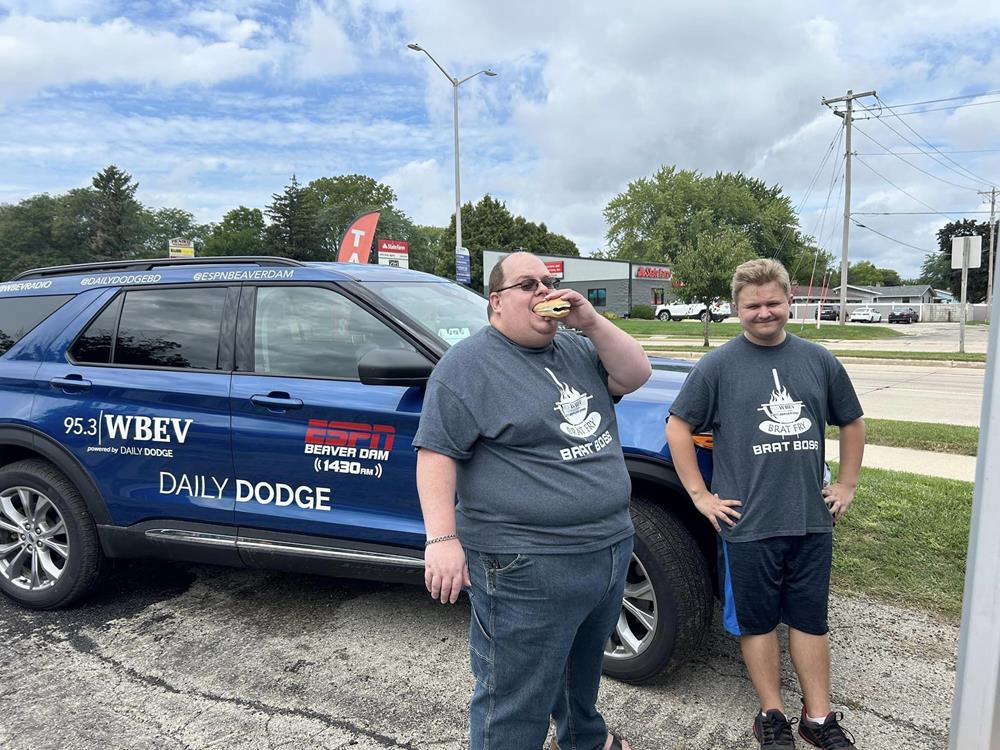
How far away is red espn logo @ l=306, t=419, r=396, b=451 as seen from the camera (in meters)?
2.94

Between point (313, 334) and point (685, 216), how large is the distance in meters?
68.1

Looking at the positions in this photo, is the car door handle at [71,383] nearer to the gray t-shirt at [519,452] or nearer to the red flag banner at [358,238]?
the gray t-shirt at [519,452]

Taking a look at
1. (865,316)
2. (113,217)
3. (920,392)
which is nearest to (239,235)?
(113,217)

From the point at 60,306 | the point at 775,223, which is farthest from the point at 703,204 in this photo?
the point at 60,306

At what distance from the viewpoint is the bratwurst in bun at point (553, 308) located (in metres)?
1.85

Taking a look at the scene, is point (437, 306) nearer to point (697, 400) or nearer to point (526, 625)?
point (697, 400)

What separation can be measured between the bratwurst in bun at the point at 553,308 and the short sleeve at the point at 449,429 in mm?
318

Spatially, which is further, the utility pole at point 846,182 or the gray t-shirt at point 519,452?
the utility pole at point 846,182

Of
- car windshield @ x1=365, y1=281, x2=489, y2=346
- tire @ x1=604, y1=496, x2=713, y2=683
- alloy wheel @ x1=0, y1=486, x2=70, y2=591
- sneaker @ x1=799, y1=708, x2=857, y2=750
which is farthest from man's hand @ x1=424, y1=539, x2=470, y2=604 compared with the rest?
alloy wheel @ x1=0, y1=486, x2=70, y2=591

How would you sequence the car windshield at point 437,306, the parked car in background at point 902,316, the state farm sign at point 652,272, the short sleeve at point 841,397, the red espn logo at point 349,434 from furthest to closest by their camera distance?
the state farm sign at point 652,272 < the parked car in background at point 902,316 < the car windshield at point 437,306 < the red espn logo at point 349,434 < the short sleeve at point 841,397

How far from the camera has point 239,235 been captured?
2963 inches

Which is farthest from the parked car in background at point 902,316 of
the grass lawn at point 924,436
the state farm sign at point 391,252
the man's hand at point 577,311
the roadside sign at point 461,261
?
the man's hand at point 577,311

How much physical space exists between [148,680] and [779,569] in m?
2.60

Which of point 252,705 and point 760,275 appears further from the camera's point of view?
point 252,705
